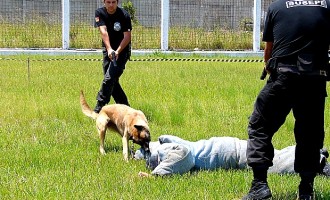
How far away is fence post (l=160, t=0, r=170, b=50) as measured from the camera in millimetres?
25438

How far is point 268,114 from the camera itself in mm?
5090

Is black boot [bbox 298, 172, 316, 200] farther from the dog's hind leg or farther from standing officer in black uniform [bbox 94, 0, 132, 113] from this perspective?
standing officer in black uniform [bbox 94, 0, 132, 113]

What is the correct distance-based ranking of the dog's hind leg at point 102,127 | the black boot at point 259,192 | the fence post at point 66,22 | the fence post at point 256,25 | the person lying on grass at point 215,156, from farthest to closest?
the fence post at point 256,25 → the fence post at point 66,22 → the dog's hind leg at point 102,127 → the person lying on grass at point 215,156 → the black boot at point 259,192

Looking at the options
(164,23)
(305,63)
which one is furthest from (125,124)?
(164,23)

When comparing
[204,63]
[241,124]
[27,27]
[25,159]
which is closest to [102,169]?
[25,159]

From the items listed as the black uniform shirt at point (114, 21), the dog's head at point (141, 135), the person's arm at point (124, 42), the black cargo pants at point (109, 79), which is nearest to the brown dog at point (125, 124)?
the dog's head at point (141, 135)

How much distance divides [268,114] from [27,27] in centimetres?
2122

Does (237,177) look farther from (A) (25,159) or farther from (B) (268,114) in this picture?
(A) (25,159)

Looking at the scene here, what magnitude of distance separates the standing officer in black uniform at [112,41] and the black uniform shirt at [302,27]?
156 inches

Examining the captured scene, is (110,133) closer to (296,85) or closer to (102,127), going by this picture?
(102,127)

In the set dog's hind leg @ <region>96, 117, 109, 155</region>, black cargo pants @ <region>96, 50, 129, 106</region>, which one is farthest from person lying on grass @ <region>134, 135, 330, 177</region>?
black cargo pants @ <region>96, 50, 129, 106</region>

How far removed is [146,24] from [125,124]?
19.8 meters

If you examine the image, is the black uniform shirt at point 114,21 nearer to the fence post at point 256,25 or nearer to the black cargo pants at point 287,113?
the black cargo pants at point 287,113

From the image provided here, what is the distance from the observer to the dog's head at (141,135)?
22.3ft
